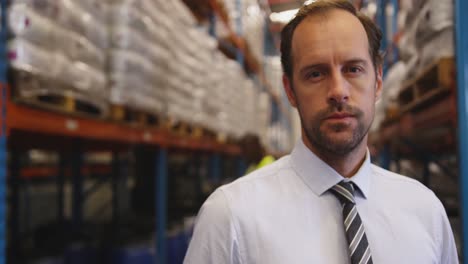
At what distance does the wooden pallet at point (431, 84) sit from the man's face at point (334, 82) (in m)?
1.18

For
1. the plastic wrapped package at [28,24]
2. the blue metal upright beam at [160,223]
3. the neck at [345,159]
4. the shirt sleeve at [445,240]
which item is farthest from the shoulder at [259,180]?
the blue metal upright beam at [160,223]

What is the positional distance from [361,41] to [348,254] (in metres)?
0.66

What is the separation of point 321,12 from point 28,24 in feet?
4.56

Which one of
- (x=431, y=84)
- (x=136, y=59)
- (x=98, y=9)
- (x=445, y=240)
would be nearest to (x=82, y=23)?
(x=98, y=9)

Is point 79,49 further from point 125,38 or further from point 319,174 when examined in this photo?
point 319,174

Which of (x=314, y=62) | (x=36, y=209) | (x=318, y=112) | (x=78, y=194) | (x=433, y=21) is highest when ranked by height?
(x=433, y=21)

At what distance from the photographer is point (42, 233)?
4.80m

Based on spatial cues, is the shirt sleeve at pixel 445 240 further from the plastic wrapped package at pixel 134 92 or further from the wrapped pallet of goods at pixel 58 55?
the plastic wrapped package at pixel 134 92

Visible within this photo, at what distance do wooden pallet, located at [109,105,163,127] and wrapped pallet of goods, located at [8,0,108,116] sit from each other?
13 cm

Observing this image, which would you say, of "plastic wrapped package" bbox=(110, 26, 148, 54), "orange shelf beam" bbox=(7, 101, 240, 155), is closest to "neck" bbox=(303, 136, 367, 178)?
"orange shelf beam" bbox=(7, 101, 240, 155)

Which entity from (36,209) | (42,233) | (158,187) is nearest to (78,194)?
(42,233)

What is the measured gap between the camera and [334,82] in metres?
1.36

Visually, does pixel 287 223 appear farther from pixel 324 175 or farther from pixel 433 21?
pixel 433 21

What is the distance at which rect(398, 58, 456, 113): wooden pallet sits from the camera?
2.40 metres
